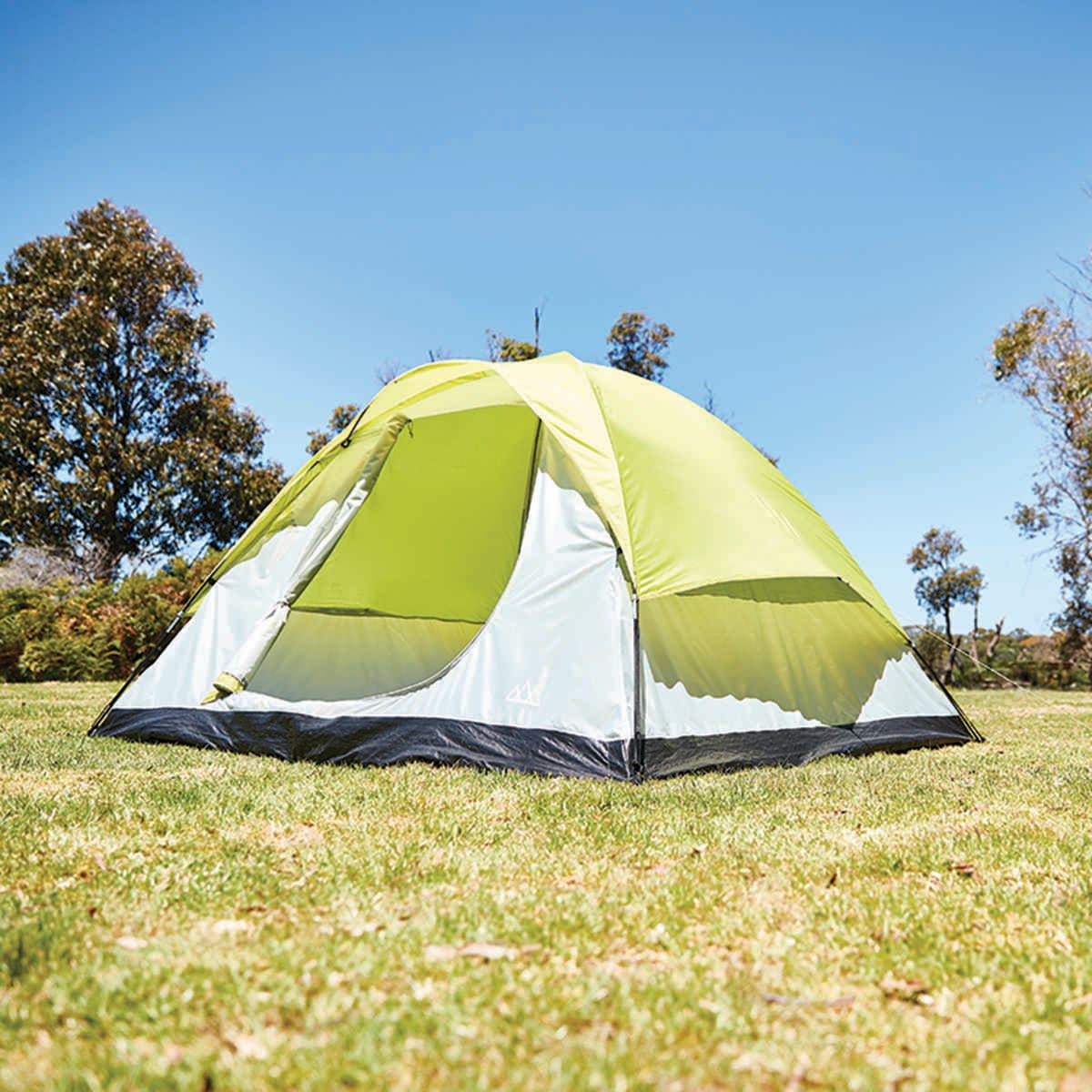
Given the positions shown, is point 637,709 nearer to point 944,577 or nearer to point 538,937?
point 538,937

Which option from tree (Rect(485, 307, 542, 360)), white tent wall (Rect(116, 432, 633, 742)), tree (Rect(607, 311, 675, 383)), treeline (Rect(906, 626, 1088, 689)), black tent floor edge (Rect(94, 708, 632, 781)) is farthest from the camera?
tree (Rect(607, 311, 675, 383))

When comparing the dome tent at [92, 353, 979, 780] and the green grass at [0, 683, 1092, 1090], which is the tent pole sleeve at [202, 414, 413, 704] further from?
the green grass at [0, 683, 1092, 1090]

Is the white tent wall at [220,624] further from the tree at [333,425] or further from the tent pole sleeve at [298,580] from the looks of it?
the tree at [333,425]

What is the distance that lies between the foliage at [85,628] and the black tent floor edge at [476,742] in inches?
296

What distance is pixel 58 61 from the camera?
1027 centimetres

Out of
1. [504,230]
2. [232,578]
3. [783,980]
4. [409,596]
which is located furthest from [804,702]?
[504,230]

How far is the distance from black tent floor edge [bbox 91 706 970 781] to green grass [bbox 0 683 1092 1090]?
332 millimetres

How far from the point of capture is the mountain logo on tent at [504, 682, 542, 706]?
13.5 feet

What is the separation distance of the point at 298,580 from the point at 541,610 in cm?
154

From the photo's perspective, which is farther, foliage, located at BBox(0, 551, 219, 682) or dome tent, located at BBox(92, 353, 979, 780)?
foliage, located at BBox(0, 551, 219, 682)

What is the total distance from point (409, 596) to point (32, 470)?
14944 mm

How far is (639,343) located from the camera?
21.7 meters

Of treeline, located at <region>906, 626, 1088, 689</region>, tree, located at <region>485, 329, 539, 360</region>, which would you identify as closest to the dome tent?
treeline, located at <region>906, 626, 1088, 689</region>

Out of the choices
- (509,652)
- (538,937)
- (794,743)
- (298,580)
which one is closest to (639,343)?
(298,580)
